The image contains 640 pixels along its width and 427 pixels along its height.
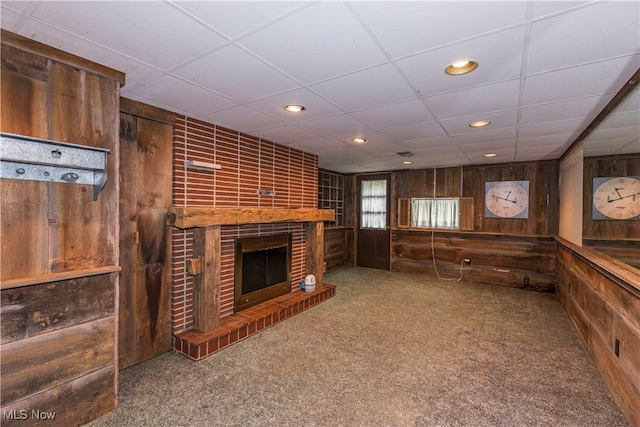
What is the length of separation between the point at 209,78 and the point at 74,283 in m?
1.54

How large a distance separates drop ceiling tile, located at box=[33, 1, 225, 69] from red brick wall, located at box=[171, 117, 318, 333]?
1.21 m

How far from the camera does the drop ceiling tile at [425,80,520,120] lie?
2103 mm

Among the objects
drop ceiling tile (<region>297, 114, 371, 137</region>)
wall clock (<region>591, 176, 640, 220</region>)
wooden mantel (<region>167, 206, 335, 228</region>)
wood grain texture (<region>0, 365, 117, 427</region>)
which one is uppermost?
drop ceiling tile (<region>297, 114, 371, 137</region>)

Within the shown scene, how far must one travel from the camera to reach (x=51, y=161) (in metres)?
1.63

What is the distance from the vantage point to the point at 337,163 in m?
5.49

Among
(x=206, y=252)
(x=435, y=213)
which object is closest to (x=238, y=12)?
(x=206, y=252)

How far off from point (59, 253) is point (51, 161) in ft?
1.78

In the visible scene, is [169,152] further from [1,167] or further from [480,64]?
[480,64]

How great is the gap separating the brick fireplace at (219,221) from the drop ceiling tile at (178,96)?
0.28m

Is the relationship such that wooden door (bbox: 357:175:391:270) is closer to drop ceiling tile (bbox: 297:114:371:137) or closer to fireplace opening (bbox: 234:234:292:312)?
fireplace opening (bbox: 234:234:292:312)

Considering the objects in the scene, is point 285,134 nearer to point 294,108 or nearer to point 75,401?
point 294,108

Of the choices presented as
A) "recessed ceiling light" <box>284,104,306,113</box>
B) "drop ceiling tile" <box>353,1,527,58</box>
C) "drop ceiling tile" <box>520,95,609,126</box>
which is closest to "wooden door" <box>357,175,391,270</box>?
"drop ceiling tile" <box>520,95,609,126</box>

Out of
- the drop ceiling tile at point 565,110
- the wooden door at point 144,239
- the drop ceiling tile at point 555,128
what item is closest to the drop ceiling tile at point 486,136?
the drop ceiling tile at point 555,128

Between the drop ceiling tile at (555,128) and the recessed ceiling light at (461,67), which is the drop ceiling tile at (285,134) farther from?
the drop ceiling tile at (555,128)
